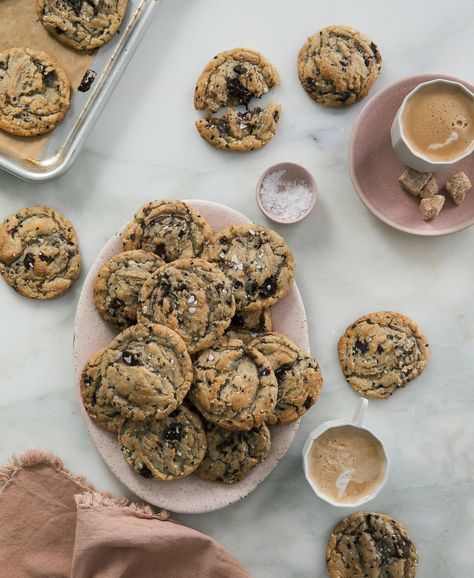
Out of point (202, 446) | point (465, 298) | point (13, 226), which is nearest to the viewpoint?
point (202, 446)

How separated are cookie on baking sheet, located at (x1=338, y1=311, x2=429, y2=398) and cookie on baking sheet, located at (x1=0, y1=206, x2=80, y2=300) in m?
0.86

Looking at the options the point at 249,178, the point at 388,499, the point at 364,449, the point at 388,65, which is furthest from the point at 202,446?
the point at 388,65

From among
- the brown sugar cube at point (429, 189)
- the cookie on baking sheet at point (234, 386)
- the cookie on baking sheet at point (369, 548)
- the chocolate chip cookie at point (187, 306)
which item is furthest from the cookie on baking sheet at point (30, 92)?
the cookie on baking sheet at point (369, 548)

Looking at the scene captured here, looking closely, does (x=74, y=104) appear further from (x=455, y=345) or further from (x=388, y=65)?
(x=455, y=345)

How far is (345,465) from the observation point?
222 centimetres

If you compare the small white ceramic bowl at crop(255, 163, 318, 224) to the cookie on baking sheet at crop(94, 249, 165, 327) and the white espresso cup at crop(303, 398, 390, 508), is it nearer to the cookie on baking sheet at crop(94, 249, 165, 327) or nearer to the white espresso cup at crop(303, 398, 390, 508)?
the cookie on baking sheet at crop(94, 249, 165, 327)

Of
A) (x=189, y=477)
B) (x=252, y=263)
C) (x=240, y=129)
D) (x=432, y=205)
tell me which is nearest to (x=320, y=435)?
(x=189, y=477)

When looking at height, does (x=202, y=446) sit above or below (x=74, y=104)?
below

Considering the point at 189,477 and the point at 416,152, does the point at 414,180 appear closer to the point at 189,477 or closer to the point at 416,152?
the point at 416,152

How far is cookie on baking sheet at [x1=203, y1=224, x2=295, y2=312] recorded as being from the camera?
2166mm

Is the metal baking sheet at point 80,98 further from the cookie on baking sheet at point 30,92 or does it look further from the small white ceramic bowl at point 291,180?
the small white ceramic bowl at point 291,180

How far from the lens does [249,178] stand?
7.85 feet

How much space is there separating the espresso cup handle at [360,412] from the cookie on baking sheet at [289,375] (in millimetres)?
122

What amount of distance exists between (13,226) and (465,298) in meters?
1.41
